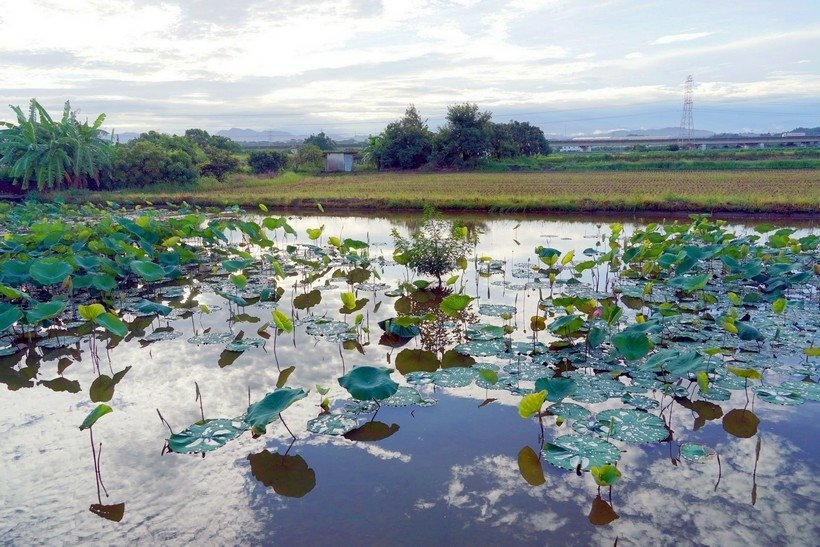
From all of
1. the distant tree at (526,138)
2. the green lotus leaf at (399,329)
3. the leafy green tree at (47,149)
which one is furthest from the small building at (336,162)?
the green lotus leaf at (399,329)

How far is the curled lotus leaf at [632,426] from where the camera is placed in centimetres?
413

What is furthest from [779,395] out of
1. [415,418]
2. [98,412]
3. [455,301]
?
[98,412]

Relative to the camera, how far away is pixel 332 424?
4500 mm

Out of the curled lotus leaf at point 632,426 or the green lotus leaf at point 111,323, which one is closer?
the curled lotus leaf at point 632,426

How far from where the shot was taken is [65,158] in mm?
21000

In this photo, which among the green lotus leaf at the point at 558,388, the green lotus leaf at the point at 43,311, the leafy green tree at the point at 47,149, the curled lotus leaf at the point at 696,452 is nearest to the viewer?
the curled lotus leaf at the point at 696,452

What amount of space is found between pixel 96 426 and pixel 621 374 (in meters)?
4.46

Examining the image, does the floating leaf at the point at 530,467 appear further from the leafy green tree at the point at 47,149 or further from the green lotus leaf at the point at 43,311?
the leafy green tree at the point at 47,149

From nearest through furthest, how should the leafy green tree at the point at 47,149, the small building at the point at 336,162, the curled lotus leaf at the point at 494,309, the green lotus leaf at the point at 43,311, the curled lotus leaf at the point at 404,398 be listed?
the curled lotus leaf at the point at 404,398, the green lotus leaf at the point at 43,311, the curled lotus leaf at the point at 494,309, the leafy green tree at the point at 47,149, the small building at the point at 336,162

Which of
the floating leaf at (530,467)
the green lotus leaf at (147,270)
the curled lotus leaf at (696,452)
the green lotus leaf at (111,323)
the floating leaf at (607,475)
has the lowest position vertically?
the floating leaf at (530,467)

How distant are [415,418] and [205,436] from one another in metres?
1.61

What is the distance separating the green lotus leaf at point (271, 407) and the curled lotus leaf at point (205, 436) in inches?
12.5

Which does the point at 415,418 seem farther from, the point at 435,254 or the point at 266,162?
the point at 266,162

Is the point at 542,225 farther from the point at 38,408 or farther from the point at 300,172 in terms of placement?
the point at 300,172
